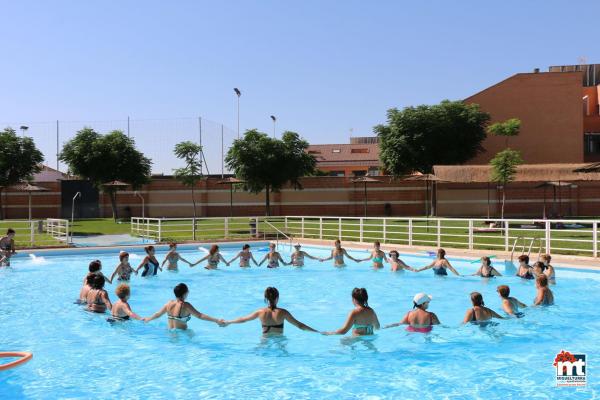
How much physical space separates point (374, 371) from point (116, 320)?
16.1ft

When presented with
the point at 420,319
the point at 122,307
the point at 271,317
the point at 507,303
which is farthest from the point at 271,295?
the point at 507,303

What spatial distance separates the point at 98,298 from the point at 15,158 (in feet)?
102

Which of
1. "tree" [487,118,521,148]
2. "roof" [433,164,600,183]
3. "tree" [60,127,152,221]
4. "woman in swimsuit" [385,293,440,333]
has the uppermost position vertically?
"tree" [487,118,521,148]

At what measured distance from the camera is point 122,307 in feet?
32.2

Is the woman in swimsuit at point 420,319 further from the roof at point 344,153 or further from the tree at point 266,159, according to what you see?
the roof at point 344,153

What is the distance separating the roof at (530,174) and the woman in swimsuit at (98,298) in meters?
22.8

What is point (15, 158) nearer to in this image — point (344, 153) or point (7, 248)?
point (7, 248)

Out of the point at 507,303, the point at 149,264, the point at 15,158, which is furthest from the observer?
the point at 15,158

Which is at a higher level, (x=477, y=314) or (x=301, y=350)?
(x=477, y=314)

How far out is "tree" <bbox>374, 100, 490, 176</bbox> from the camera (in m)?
41.8

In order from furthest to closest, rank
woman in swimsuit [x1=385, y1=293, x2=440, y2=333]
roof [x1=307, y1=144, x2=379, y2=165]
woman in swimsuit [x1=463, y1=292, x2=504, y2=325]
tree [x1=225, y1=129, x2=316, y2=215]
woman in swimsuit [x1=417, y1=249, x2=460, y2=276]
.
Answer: roof [x1=307, y1=144, x2=379, y2=165] → tree [x1=225, y1=129, x2=316, y2=215] → woman in swimsuit [x1=417, y1=249, x2=460, y2=276] → woman in swimsuit [x1=463, y1=292, x2=504, y2=325] → woman in swimsuit [x1=385, y1=293, x2=440, y2=333]

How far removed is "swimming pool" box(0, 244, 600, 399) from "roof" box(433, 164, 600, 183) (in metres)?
14.9

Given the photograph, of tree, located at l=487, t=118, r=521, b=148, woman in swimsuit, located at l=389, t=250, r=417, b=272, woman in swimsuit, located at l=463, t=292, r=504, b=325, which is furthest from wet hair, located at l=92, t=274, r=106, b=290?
tree, located at l=487, t=118, r=521, b=148

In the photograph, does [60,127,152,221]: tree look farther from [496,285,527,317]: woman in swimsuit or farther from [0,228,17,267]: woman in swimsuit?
[496,285,527,317]: woman in swimsuit
